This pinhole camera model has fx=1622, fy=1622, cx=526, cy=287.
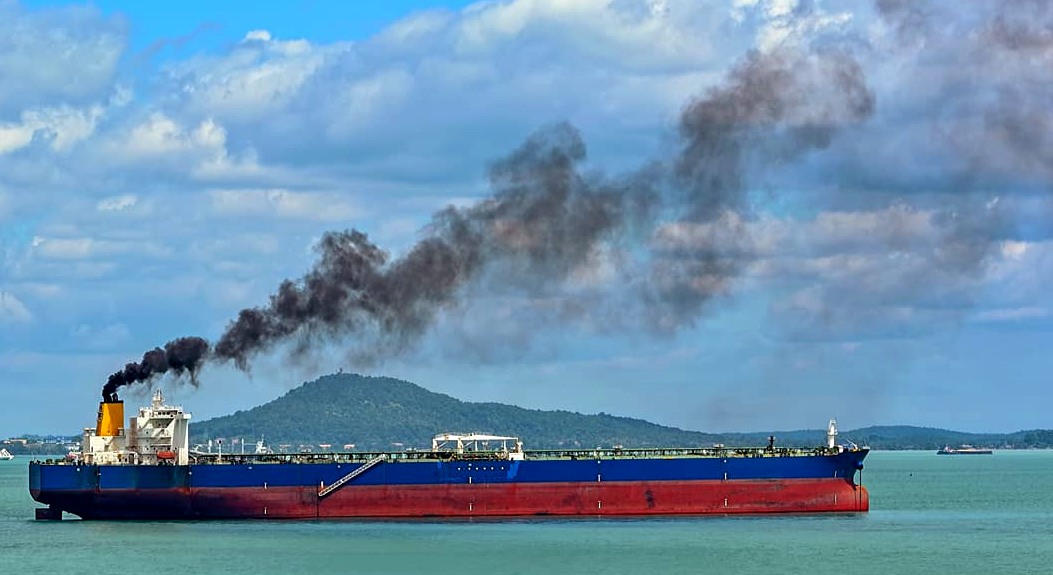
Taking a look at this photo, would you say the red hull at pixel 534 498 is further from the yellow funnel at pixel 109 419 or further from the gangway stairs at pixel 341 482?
the yellow funnel at pixel 109 419

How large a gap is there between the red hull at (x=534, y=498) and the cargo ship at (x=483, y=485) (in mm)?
53

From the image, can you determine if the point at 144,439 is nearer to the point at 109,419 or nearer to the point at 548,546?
the point at 109,419

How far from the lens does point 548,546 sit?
71875 millimetres

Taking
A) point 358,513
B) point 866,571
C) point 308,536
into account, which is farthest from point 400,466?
point 866,571

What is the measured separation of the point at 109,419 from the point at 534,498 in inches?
954

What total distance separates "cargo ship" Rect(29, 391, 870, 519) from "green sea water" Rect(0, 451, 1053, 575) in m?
1.23

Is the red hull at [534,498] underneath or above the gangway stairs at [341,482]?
underneath

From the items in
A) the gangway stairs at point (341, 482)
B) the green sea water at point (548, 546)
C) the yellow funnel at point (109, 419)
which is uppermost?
the yellow funnel at point (109, 419)

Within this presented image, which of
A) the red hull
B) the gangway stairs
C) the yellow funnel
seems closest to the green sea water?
the red hull

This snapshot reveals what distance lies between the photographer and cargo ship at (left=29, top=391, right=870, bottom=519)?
84.9m

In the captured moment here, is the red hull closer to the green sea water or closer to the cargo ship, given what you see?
the cargo ship

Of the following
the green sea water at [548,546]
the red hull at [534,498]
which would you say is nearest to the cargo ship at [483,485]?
the red hull at [534,498]

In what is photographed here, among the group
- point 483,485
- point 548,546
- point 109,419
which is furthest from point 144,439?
point 548,546

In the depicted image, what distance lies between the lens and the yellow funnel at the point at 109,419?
8956 cm
